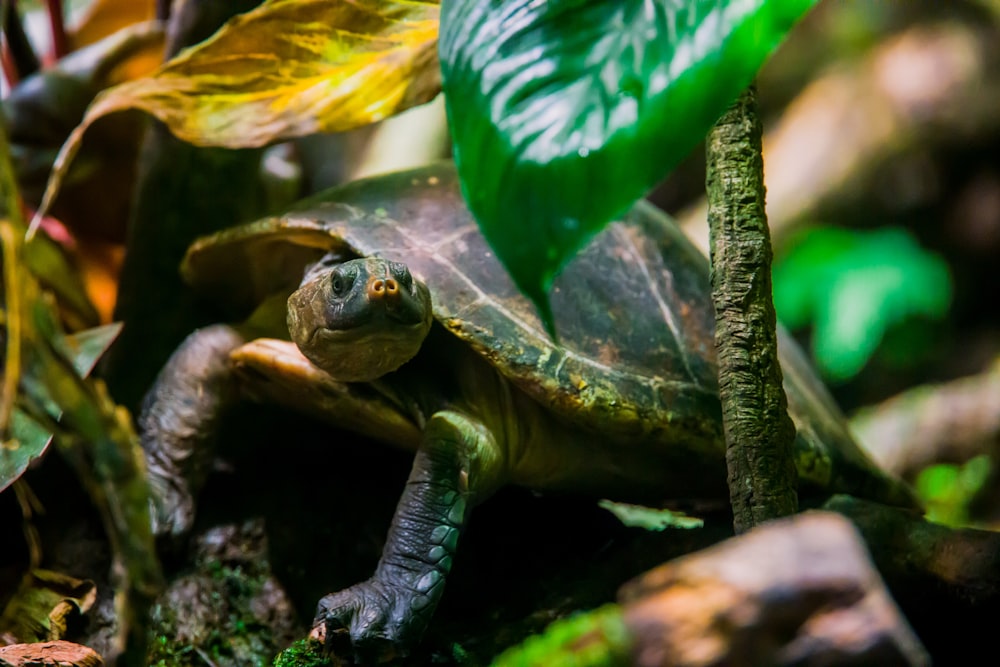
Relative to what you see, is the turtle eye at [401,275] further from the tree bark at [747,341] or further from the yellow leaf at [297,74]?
the tree bark at [747,341]

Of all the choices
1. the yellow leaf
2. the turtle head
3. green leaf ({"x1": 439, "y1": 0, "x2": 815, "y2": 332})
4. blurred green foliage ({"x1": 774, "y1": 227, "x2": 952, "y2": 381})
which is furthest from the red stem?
blurred green foliage ({"x1": 774, "y1": 227, "x2": 952, "y2": 381})

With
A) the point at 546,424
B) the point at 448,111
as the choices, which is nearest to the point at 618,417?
the point at 546,424

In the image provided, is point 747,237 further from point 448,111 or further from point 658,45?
point 448,111

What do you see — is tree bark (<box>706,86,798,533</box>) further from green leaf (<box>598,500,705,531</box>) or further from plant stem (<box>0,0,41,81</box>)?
plant stem (<box>0,0,41,81</box>)

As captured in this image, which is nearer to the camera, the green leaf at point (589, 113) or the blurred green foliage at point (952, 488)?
the green leaf at point (589, 113)

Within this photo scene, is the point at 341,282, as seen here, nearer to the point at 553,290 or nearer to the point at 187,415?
the point at 553,290

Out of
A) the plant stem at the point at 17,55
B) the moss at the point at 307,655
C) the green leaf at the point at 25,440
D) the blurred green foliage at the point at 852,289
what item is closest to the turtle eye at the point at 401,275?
the green leaf at the point at 25,440
